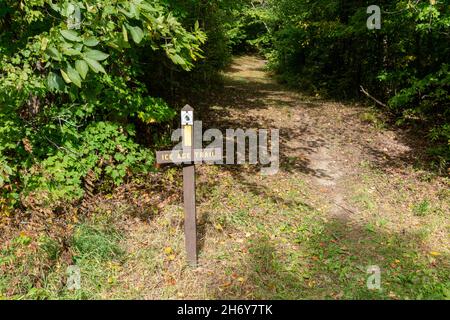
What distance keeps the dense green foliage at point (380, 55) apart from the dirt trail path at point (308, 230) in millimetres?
1074

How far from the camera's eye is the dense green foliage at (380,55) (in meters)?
7.24

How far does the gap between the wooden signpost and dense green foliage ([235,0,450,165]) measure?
4.59 m

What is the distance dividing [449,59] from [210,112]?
226 inches

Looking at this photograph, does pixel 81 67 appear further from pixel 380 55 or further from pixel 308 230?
pixel 380 55

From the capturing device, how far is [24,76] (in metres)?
3.49

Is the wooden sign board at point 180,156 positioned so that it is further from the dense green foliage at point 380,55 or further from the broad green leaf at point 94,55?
the dense green foliage at point 380,55

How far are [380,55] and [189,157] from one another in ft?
30.3

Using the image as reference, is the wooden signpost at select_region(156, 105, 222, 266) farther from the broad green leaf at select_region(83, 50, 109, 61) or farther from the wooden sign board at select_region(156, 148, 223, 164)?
the broad green leaf at select_region(83, 50, 109, 61)

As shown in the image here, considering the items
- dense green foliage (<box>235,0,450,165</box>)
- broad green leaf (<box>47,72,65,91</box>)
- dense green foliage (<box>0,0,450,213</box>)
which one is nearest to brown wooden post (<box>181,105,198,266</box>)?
dense green foliage (<box>0,0,450,213</box>)

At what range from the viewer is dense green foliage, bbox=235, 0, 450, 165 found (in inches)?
285

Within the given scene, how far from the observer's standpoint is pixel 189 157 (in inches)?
149

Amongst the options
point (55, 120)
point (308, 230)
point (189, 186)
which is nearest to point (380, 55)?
point (308, 230)

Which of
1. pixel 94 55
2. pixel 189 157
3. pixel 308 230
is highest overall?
pixel 94 55

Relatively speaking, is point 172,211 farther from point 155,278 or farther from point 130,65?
point 130,65
